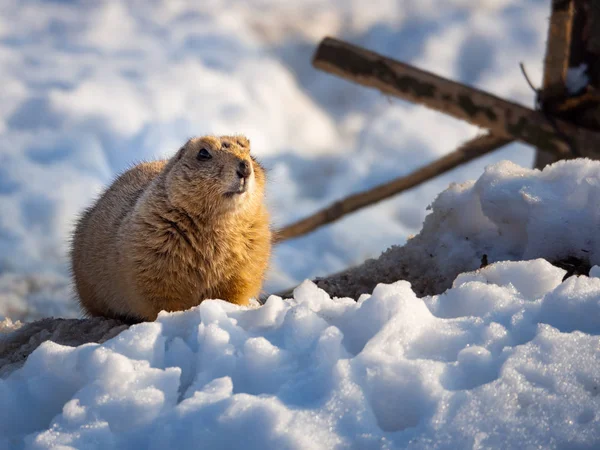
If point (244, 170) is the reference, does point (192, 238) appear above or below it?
below

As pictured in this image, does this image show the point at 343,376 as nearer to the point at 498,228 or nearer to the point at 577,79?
the point at 498,228

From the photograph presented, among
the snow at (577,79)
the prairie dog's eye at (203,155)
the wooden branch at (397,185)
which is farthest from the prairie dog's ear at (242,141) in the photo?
the snow at (577,79)

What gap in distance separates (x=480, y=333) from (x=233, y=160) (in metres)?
1.57

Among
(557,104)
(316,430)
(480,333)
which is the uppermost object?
(557,104)

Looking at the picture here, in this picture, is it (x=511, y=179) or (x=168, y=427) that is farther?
(x=511, y=179)

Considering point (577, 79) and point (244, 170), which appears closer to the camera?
point (244, 170)

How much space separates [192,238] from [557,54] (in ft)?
12.0

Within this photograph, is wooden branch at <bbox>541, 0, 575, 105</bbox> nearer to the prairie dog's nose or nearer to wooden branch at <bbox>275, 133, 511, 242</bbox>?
wooden branch at <bbox>275, 133, 511, 242</bbox>

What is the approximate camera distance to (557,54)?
5.69 metres

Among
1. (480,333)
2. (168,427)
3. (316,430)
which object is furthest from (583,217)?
(168,427)

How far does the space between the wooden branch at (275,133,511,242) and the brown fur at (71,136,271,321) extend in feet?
10.6

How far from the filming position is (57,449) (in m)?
1.80

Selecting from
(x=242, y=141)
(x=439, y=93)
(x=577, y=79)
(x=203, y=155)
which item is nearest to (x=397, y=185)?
(x=439, y=93)

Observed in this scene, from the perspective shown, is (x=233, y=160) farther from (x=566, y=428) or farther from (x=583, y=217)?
(x=566, y=428)
